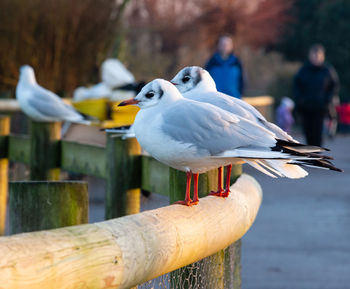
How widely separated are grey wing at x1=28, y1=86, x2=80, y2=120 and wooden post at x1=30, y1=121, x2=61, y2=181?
95 cm

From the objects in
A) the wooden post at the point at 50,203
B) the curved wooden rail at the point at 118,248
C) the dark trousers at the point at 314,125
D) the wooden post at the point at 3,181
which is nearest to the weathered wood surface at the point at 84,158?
the wooden post at the point at 3,181

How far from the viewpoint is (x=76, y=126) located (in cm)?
909

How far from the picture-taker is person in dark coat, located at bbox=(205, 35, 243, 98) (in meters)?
10.6

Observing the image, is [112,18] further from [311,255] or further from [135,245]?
[135,245]

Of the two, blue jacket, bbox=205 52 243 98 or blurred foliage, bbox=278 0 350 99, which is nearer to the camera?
blue jacket, bbox=205 52 243 98

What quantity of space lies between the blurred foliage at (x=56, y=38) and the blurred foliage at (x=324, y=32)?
16932 mm

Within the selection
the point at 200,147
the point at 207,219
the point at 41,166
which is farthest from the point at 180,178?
the point at 41,166

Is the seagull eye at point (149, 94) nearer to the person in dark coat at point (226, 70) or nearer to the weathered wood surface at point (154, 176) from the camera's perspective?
the weathered wood surface at point (154, 176)

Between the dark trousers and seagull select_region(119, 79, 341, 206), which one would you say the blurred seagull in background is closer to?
seagull select_region(119, 79, 341, 206)

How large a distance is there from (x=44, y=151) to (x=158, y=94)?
10.0ft

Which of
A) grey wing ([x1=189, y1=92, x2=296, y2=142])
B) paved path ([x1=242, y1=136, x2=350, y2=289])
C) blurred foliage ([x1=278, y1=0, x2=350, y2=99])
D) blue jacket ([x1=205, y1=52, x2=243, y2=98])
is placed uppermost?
blurred foliage ([x1=278, y1=0, x2=350, y2=99])

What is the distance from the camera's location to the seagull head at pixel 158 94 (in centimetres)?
312

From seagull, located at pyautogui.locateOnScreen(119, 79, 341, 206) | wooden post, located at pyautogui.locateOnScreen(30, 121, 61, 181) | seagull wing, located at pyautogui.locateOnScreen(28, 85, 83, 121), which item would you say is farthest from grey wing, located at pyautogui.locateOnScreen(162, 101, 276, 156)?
seagull wing, located at pyautogui.locateOnScreen(28, 85, 83, 121)

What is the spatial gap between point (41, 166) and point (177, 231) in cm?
372
